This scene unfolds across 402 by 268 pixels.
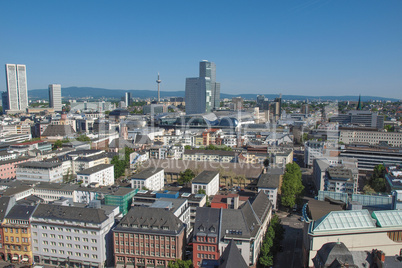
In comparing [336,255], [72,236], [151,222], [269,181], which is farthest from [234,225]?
[269,181]

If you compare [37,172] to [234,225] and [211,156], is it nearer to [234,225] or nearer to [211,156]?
[211,156]

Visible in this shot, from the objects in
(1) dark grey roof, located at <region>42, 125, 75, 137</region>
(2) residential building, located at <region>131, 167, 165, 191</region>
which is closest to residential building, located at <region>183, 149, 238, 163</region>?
(2) residential building, located at <region>131, 167, 165, 191</region>

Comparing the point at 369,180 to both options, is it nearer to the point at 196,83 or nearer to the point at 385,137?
the point at 385,137

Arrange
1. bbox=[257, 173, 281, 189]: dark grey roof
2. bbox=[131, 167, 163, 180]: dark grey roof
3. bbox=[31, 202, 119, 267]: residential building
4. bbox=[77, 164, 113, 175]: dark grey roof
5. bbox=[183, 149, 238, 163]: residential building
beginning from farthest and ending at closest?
bbox=[183, 149, 238, 163]: residential building
bbox=[77, 164, 113, 175]: dark grey roof
bbox=[131, 167, 163, 180]: dark grey roof
bbox=[257, 173, 281, 189]: dark grey roof
bbox=[31, 202, 119, 267]: residential building

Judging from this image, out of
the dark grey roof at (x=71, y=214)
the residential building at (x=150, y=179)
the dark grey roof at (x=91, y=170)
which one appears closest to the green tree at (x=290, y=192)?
the residential building at (x=150, y=179)

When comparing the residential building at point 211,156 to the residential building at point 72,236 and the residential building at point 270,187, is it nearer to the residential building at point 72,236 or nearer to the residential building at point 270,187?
the residential building at point 270,187

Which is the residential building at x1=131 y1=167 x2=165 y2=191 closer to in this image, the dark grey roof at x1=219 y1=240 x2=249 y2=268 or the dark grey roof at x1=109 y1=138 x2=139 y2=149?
the dark grey roof at x1=109 y1=138 x2=139 y2=149

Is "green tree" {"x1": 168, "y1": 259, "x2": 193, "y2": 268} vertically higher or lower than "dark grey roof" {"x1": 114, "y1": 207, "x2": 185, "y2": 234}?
lower
